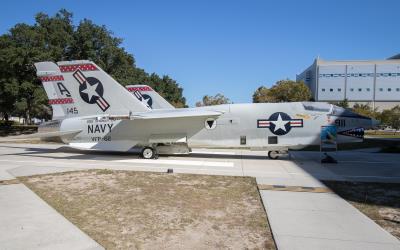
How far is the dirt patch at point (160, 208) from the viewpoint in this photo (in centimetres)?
524

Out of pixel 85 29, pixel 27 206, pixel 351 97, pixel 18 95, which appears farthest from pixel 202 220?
pixel 351 97

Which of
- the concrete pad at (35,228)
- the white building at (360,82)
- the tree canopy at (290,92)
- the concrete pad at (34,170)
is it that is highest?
the white building at (360,82)

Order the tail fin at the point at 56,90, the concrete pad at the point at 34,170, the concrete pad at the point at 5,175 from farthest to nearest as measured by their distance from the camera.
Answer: the tail fin at the point at 56,90
the concrete pad at the point at 34,170
the concrete pad at the point at 5,175

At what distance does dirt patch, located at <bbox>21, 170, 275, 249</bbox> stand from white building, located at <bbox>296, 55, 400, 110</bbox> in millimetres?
93548

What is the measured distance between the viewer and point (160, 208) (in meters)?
7.02

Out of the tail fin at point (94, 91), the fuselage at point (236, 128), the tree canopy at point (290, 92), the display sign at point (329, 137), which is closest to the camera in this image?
the display sign at point (329, 137)

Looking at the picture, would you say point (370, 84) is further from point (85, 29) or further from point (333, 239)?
point (333, 239)

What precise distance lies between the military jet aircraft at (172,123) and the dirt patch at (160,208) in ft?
15.2

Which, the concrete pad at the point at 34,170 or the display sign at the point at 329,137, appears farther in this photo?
the display sign at the point at 329,137

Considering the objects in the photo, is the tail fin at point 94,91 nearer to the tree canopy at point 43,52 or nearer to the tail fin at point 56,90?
the tail fin at point 56,90

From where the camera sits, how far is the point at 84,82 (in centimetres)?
1605

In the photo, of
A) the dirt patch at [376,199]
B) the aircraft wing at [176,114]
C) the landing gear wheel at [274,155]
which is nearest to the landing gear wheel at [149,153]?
the aircraft wing at [176,114]

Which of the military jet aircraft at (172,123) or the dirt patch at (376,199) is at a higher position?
the military jet aircraft at (172,123)

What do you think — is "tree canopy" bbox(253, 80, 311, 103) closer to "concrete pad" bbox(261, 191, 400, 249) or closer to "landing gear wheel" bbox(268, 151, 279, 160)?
"landing gear wheel" bbox(268, 151, 279, 160)
